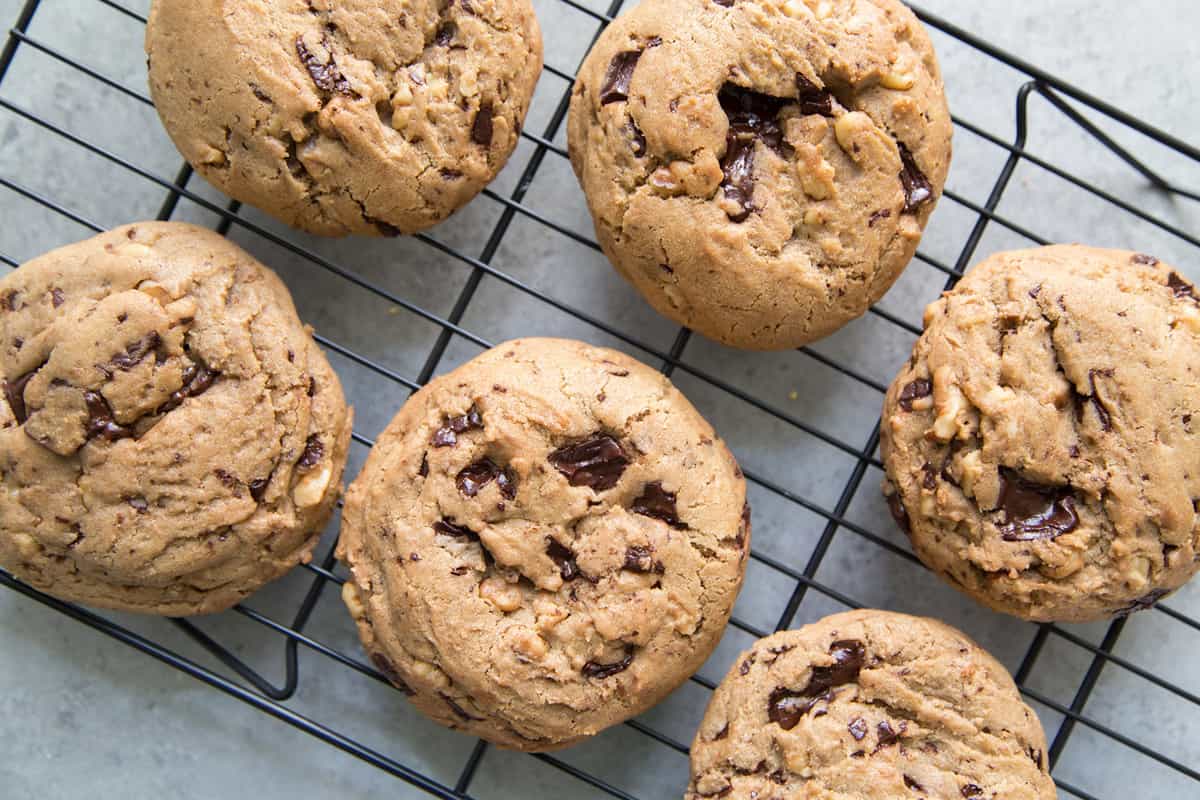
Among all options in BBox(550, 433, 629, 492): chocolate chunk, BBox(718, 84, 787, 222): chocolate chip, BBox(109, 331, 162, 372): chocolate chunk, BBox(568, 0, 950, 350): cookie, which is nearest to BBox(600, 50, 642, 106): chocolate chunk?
BBox(568, 0, 950, 350): cookie

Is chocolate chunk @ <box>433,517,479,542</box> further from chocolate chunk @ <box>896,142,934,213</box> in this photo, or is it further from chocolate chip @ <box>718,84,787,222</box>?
chocolate chunk @ <box>896,142,934,213</box>

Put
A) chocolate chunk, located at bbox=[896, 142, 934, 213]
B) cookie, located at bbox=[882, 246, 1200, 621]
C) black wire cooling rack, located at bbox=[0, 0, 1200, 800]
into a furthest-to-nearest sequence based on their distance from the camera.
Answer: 1. black wire cooling rack, located at bbox=[0, 0, 1200, 800]
2. chocolate chunk, located at bbox=[896, 142, 934, 213]
3. cookie, located at bbox=[882, 246, 1200, 621]

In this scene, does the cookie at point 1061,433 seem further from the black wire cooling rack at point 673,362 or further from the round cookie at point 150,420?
the round cookie at point 150,420

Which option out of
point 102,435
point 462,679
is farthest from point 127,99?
point 462,679

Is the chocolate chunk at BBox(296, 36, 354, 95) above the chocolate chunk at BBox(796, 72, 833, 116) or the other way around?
the other way around

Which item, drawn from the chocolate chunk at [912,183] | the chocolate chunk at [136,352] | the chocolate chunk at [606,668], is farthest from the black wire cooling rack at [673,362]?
the chocolate chunk at [136,352]

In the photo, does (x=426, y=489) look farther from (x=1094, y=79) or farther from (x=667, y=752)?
(x=1094, y=79)

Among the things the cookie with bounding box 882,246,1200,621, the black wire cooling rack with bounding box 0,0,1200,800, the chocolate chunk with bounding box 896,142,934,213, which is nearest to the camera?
the cookie with bounding box 882,246,1200,621
